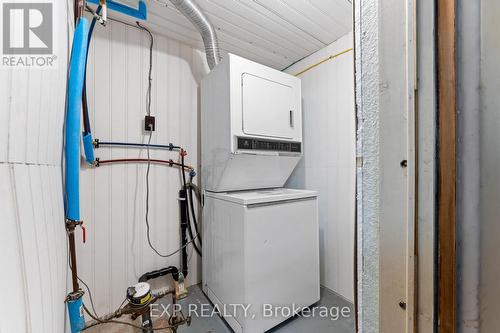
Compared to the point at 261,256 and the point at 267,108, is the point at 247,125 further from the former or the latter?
the point at 261,256

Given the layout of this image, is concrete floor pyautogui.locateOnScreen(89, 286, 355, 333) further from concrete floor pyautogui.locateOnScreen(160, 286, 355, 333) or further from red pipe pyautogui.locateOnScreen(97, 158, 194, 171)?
red pipe pyautogui.locateOnScreen(97, 158, 194, 171)

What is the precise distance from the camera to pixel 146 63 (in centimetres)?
190

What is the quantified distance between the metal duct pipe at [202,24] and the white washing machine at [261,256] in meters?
1.17

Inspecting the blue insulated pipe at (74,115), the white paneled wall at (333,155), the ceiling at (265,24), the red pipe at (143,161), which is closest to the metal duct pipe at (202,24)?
the ceiling at (265,24)

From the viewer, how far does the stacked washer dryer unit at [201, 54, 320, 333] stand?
149 centimetres

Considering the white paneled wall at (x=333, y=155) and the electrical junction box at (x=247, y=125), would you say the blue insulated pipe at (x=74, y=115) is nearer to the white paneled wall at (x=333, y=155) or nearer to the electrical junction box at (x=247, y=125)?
the electrical junction box at (x=247, y=125)

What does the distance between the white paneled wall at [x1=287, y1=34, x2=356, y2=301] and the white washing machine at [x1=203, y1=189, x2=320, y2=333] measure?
0.99ft

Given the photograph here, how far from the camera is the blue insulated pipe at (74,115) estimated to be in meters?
0.90

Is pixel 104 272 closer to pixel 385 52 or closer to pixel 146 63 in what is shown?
pixel 146 63

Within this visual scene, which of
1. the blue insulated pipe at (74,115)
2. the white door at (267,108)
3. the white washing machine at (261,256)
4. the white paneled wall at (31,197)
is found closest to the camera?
the white paneled wall at (31,197)

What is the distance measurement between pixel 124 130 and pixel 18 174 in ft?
4.51

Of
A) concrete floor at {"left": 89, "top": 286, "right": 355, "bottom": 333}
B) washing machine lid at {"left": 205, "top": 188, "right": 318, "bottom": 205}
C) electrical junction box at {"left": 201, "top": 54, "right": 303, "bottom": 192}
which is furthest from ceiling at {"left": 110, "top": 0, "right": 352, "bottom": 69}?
concrete floor at {"left": 89, "top": 286, "right": 355, "bottom": 333}

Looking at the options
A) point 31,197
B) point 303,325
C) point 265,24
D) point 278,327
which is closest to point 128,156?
point 31,197

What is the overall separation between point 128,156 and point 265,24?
1.60 metres
